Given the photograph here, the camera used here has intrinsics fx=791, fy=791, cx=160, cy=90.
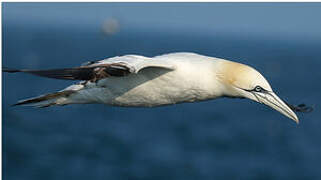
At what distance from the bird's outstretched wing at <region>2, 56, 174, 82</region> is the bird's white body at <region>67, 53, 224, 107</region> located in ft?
0.19

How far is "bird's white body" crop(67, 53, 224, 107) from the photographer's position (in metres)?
9.10

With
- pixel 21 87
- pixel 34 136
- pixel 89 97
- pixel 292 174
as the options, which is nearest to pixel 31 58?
pixel 21 87

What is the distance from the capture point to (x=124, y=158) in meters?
48.2

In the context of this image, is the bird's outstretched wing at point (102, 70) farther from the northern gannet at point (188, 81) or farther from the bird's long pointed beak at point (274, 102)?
the bird's long pointed beak at point (274, 102)

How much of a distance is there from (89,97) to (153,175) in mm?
34398

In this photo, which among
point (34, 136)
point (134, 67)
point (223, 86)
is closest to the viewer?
point (134, 67)

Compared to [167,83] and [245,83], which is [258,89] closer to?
[245,83]

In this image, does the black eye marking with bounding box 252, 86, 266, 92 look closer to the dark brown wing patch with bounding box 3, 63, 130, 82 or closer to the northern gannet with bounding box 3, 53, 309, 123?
the northern gannet with bounding box 3, 53, 309, 123

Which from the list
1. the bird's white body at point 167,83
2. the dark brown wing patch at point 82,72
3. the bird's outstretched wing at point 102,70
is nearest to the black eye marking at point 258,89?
the bird's white body at point 167,83

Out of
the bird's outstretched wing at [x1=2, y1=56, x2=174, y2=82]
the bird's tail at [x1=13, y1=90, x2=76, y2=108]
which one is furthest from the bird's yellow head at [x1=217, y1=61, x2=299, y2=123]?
the bird's tail at [x1=13, y1=90, x2=76, y2=108]

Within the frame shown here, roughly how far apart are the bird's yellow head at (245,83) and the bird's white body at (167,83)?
0.10m

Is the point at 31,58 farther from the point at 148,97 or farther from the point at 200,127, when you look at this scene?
the point at 148,97

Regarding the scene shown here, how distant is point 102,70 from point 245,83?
170 centimetres

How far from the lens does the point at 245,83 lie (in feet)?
29.8
